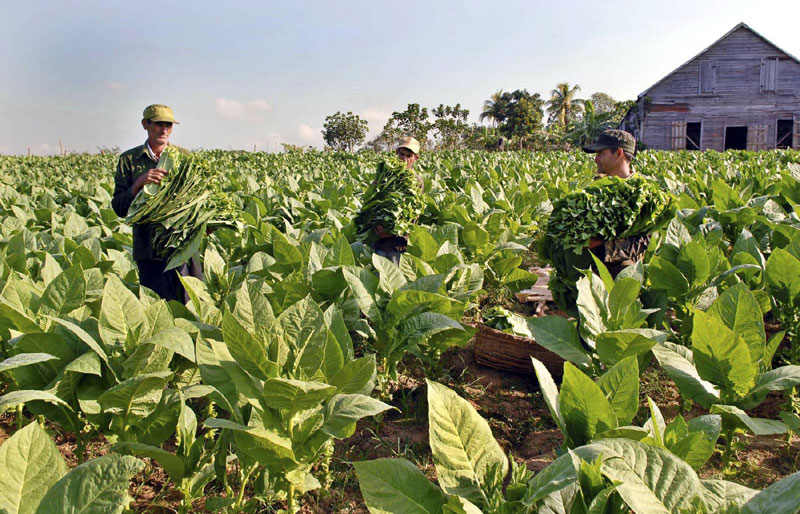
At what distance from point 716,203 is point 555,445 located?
403 centimetres

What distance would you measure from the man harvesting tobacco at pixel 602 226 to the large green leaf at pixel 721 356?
1.40m

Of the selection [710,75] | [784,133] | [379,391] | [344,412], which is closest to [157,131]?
[379,391]

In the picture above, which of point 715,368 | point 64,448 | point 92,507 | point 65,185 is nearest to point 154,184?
point 64,448

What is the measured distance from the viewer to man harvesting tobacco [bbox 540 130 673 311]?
383cm

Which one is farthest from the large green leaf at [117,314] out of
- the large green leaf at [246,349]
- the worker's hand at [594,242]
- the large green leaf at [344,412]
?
the worker's hand at [594,242]

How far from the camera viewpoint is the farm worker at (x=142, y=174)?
4594 millimetres

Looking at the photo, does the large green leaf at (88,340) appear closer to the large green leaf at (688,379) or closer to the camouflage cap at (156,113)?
the large green leaf at (688,379)

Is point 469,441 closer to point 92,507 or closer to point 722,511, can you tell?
point 722,511

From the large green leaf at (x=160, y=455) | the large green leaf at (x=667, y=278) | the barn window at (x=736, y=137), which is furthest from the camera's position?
the barn window at (x=736, y=137)

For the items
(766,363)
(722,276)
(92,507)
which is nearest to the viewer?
(92,507)

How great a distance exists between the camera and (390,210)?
470 cm

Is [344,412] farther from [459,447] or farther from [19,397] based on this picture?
[19,397]

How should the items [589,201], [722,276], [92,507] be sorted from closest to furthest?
[92,507] → [722,276] → [589,201]

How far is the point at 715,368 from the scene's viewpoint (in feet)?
7.50
